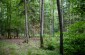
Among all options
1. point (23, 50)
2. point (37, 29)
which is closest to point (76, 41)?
point (23, 50)

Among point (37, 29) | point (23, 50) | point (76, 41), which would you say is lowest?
point (23, 50)

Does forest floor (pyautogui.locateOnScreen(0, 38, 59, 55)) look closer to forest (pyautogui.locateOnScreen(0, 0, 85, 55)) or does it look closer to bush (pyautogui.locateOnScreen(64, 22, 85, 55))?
forest (pyautogui.locateOnScreen(0, 0, 85, 55))

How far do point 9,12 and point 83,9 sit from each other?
23929mm

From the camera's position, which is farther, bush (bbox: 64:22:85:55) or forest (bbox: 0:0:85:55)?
forest (bbox: 0:0:85:55)

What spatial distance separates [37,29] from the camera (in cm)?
3431

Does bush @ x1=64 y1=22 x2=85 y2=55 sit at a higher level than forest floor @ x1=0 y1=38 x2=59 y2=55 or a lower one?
higher

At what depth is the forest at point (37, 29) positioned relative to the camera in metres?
10.2

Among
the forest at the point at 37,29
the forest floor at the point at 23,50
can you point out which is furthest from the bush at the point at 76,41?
the forest floor at the point at 23,50

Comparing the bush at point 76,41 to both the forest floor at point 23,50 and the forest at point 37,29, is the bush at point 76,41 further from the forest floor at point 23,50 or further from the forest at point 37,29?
the forest floor at point 23,50

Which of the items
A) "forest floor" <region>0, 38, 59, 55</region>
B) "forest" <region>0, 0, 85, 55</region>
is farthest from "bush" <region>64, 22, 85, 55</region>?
"forest floor" <region>0, 38, 59, 55</region>

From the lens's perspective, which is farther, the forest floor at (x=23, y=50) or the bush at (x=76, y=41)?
the forest floor at (x=23, y=50)

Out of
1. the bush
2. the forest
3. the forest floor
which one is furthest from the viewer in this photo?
the forest floor

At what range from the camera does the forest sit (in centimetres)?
1018

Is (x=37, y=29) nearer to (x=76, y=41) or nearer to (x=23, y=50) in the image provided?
(x=23, y=50)
